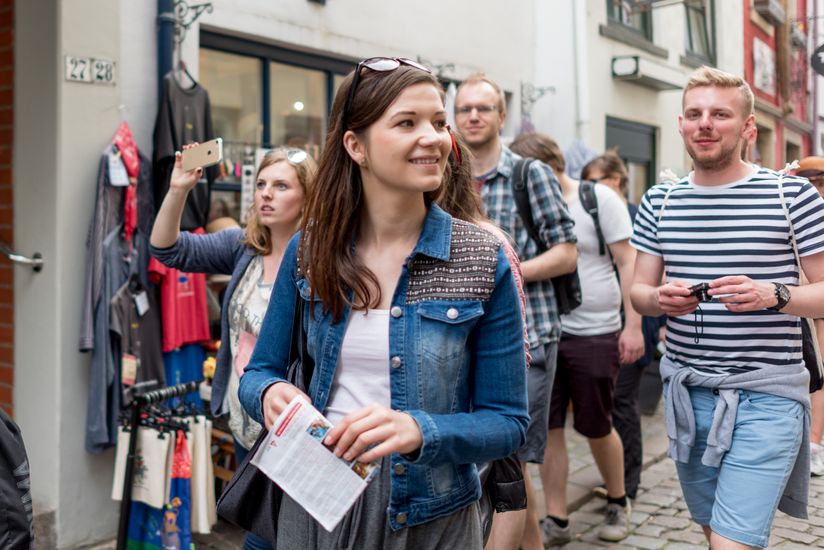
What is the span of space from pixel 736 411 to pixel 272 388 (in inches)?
69.7

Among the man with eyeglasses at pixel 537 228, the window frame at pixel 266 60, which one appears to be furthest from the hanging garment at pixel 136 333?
the man with eyeglasses at pixel 537 228

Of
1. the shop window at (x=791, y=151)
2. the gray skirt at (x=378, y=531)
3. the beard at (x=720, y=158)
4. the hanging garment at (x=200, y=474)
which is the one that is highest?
the shop window at (x=791, y=151)

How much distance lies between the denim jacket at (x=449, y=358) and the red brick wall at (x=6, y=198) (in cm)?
302

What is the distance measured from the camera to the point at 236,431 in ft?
10.9

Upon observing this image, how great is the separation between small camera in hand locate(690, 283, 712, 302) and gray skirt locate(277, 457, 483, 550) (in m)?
1.29

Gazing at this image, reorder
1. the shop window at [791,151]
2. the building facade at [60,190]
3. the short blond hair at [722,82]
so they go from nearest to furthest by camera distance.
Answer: the short blond hair at [722,82] → the building facade at [60,190] → the shop window at [791,151]

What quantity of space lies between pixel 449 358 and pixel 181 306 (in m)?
3.07

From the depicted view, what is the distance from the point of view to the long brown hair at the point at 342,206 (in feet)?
6.40

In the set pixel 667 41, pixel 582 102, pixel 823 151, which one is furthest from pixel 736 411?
pixel 823 151

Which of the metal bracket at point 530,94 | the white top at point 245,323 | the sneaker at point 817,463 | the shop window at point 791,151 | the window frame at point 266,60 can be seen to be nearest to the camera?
the white top at point 245,323

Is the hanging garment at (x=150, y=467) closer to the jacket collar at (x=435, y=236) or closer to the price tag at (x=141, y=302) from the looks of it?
the price tag at (x=141, y=302)

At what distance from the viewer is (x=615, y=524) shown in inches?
182

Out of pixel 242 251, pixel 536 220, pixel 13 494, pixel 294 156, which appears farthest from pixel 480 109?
pixel 13 494

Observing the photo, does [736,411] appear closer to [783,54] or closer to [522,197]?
[522,197]
